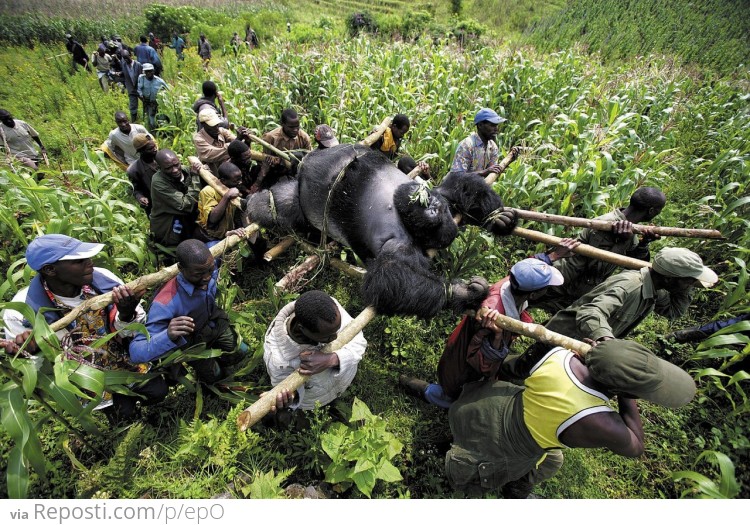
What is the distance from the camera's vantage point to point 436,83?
741 cm

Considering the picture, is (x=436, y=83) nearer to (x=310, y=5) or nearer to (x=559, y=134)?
(x=559, y=134)

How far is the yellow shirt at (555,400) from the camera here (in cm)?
206

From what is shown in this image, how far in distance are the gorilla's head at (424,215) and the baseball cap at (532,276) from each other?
0.57 metres

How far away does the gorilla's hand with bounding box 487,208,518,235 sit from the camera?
9.40 feet

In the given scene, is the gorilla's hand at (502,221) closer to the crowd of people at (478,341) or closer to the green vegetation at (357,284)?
the crowd of people at (478,341)

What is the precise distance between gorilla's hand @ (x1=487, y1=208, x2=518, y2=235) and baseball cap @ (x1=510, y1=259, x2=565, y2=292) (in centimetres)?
40

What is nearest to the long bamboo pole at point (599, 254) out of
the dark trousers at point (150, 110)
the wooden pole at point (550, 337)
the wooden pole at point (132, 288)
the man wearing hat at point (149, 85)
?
the wooden pole at point (550, 337)

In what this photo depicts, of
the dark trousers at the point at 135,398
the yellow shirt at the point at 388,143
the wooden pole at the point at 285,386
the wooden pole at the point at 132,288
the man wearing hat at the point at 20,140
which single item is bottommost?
the dark trousers at the point at 135,398

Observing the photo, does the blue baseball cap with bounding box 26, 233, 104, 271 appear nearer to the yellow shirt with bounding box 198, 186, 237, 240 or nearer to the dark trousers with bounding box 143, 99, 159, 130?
the yellow shirt with bounding box 198, 186, 237, 240

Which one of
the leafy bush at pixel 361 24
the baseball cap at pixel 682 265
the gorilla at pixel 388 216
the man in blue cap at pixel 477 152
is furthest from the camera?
the leafy bush at pixel 361 24

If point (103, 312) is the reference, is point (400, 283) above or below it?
above

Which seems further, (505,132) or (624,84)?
(624,84)

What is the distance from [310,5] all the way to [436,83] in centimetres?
2817
